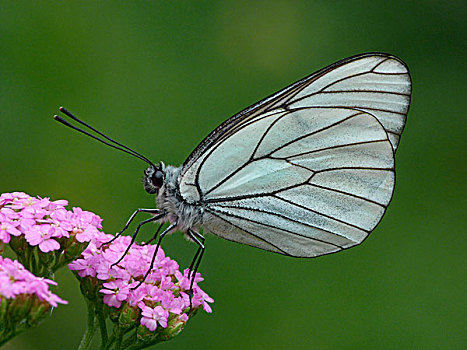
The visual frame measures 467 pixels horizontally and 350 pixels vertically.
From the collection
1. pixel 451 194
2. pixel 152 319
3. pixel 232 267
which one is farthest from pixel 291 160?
pixel 451 194

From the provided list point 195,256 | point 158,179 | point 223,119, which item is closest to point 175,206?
point 158,179

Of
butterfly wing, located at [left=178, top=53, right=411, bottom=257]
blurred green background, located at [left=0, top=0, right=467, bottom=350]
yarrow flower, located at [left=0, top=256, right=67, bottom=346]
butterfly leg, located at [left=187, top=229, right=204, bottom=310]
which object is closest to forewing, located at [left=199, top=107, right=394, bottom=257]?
butterfly wing, located at [left=178, top=53, right=411, bottom=257]

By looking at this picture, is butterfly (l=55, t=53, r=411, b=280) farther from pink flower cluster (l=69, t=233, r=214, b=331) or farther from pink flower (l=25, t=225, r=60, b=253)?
pink flower (l=25, t=225, r=60, b=253)

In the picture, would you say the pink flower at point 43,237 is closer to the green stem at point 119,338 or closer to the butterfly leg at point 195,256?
the green stem at point 119,338

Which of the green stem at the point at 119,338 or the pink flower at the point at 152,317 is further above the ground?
the pink flower at the point at 152,317

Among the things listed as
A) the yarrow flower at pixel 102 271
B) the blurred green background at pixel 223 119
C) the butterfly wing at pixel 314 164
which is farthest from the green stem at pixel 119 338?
the blurred green background at pixel 223 119

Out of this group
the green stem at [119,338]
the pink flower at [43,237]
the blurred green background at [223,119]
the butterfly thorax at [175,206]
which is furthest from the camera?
the blurred green background at [223,119]

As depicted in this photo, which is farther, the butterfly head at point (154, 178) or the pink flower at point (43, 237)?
the butterfly head at point (154, 178)

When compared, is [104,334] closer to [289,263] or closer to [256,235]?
[256,235]
